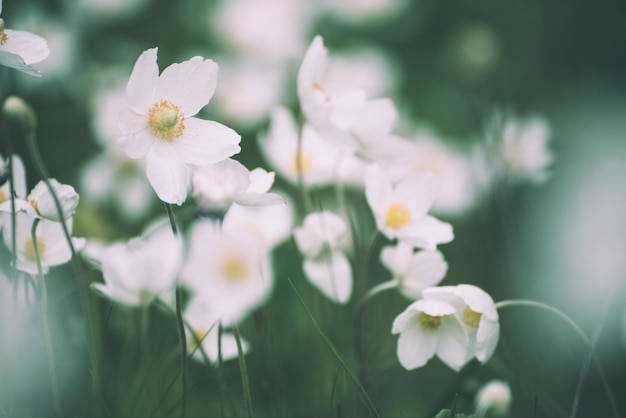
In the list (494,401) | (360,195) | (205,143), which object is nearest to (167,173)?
(205,143)

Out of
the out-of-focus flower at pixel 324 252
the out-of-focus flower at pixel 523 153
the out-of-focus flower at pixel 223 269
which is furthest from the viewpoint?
the out-of-focus flower at pixel 523 153

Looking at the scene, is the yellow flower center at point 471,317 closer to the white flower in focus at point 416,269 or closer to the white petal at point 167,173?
the white flower in focus at point 416,269

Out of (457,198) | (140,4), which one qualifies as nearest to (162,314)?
(457,198)

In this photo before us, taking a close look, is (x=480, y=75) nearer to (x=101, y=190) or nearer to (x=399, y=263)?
(x=101, y=190)

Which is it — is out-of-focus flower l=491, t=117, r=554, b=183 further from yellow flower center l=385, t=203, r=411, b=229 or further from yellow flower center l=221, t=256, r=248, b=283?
yellow flower center l=221, t=256, r=248, b=283

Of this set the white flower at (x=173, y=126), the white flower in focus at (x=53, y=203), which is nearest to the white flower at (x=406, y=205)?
the white flower at (x=173, y=126)

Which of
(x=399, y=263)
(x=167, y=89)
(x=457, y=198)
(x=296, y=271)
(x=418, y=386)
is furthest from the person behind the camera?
(x=457, y=198)
